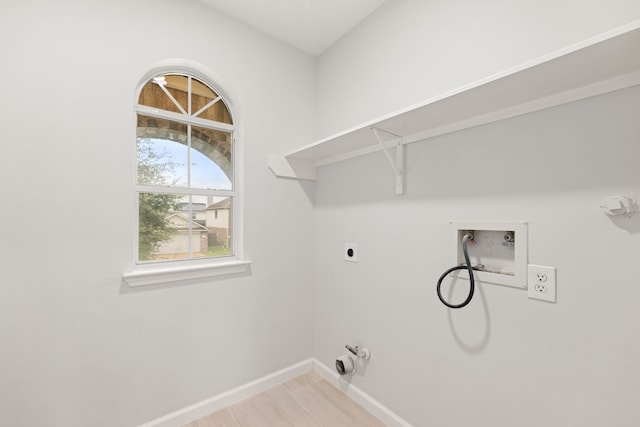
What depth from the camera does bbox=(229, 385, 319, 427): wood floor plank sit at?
1683mm

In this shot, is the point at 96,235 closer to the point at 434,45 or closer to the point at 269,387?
the point at 269,387

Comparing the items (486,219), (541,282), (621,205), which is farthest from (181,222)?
(621,205)

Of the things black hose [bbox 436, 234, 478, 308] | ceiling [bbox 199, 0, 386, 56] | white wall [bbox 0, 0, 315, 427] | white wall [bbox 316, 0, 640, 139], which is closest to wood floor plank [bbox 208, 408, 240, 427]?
white wall [bbox 0, 0, 315, 427]

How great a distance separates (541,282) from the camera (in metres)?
1.11

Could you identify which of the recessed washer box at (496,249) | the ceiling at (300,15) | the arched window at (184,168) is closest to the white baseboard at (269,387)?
the arched window at (184,168)

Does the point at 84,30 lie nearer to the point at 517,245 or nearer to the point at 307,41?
the point at 307,41

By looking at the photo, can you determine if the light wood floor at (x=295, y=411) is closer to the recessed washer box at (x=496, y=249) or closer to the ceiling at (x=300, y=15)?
the recessed washer box at (x=496, y=249)

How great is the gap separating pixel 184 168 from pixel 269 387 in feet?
5.36

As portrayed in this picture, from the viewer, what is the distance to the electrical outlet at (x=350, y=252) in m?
1.92

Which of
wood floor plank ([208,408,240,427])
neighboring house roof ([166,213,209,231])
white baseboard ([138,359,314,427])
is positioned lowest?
wood floor plank ([208,408,240,427])

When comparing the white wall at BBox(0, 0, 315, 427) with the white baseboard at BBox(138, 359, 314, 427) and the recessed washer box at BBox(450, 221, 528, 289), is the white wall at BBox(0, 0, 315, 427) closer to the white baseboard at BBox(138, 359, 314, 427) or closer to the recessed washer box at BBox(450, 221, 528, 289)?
the white baseboard at BBox(138, 359, 314, 427)

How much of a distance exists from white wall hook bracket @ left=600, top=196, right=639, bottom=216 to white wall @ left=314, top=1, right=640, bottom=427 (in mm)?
35

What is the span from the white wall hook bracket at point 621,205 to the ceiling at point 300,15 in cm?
163

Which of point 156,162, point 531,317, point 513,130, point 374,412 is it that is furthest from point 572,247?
point 156,162
